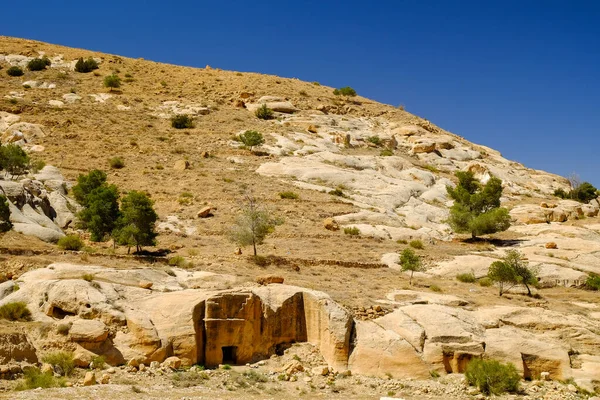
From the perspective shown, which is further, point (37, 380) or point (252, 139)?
point (252, 139)

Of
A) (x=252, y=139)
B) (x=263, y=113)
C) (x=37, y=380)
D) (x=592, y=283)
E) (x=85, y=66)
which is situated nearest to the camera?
(x=37, y=380)

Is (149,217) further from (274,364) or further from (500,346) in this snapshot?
(500,346)

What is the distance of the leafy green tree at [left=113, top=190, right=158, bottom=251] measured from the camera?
25.1 meters

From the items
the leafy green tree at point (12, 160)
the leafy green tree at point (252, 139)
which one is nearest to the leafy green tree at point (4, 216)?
the leafy green tree at point (12, 160)

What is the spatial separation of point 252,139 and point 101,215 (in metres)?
21.4

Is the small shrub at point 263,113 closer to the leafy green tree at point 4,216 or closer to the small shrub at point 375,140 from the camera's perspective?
the small shrub at point 375,140

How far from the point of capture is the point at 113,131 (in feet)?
156

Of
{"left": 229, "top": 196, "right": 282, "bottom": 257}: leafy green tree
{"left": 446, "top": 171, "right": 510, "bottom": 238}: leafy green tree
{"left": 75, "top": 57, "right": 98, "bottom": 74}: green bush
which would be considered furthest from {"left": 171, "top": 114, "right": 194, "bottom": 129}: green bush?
{"left": 229, "top": 196, "right": 282, "bottom": 257}: leafy green tree

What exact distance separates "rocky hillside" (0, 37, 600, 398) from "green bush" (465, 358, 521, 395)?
0.90m

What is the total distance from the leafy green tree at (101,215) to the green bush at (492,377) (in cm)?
1853

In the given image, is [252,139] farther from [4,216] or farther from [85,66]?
[85,66]

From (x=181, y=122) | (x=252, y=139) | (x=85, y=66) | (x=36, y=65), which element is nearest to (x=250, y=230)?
(x=252, y=139)

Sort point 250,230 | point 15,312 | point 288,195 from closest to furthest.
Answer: point 15,312 → point 250,230 → point 288,195

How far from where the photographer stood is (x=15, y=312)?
15.0 metres
